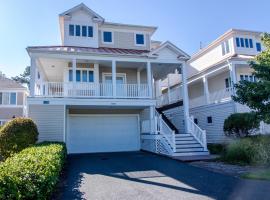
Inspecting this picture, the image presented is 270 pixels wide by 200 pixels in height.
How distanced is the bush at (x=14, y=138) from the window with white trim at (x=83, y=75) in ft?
20.9

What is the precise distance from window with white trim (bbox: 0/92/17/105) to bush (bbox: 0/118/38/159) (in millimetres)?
19914

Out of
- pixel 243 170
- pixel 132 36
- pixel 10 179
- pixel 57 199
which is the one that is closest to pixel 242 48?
pixel 132 36

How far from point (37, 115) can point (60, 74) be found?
7001 millimetres

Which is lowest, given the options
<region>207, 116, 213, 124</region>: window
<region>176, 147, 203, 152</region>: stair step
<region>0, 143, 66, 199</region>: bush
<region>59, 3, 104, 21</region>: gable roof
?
<region>176, 147, 203, 152</region>: stair step

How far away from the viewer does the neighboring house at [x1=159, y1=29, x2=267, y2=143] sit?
18406 mm

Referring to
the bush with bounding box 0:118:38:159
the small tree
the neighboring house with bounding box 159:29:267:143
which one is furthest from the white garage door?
the small tree

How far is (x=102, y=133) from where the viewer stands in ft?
60.9

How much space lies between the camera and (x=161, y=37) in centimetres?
2588

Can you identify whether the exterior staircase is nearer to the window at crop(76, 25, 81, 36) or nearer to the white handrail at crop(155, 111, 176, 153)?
the white handrail at crop(155, 111, 176, 153)

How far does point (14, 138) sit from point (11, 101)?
20656mm

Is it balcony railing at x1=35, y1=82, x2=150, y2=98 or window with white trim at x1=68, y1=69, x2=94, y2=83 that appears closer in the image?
balcony railing at x1=35, y1=82, x2=150, y2=98

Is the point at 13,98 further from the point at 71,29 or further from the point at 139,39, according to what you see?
the point at 139,39

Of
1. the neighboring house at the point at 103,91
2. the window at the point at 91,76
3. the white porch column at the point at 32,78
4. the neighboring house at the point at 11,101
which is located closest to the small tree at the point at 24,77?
the neighboring house at the point at 11,101

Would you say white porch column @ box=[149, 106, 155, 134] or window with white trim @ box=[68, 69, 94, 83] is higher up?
window with white trim @ box=[68, 69, 94, 83]
